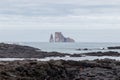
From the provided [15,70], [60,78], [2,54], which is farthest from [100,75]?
[2,54]

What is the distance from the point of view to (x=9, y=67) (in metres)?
28.2

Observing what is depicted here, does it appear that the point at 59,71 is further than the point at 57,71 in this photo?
Yes

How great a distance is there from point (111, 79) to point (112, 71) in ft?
8.26

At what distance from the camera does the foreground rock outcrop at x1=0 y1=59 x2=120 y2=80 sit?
27.2 meters

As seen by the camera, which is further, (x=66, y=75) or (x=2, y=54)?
(x=2, y=54)

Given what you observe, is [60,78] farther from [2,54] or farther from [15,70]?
[2,54]

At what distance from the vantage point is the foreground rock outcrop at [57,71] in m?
27.2

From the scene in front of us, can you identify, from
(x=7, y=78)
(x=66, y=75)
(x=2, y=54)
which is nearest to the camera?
(x=7, y=78)

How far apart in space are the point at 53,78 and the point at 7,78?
4029 mm

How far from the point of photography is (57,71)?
96.2 feet

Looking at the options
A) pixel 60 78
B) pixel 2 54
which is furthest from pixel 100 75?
pixel 2 54

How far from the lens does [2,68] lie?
91.2 ft

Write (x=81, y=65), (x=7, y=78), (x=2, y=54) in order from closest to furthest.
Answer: (x=7, y=78), (x=81, y=65), (x=2, y=54)

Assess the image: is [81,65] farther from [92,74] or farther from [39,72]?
[39,72]
